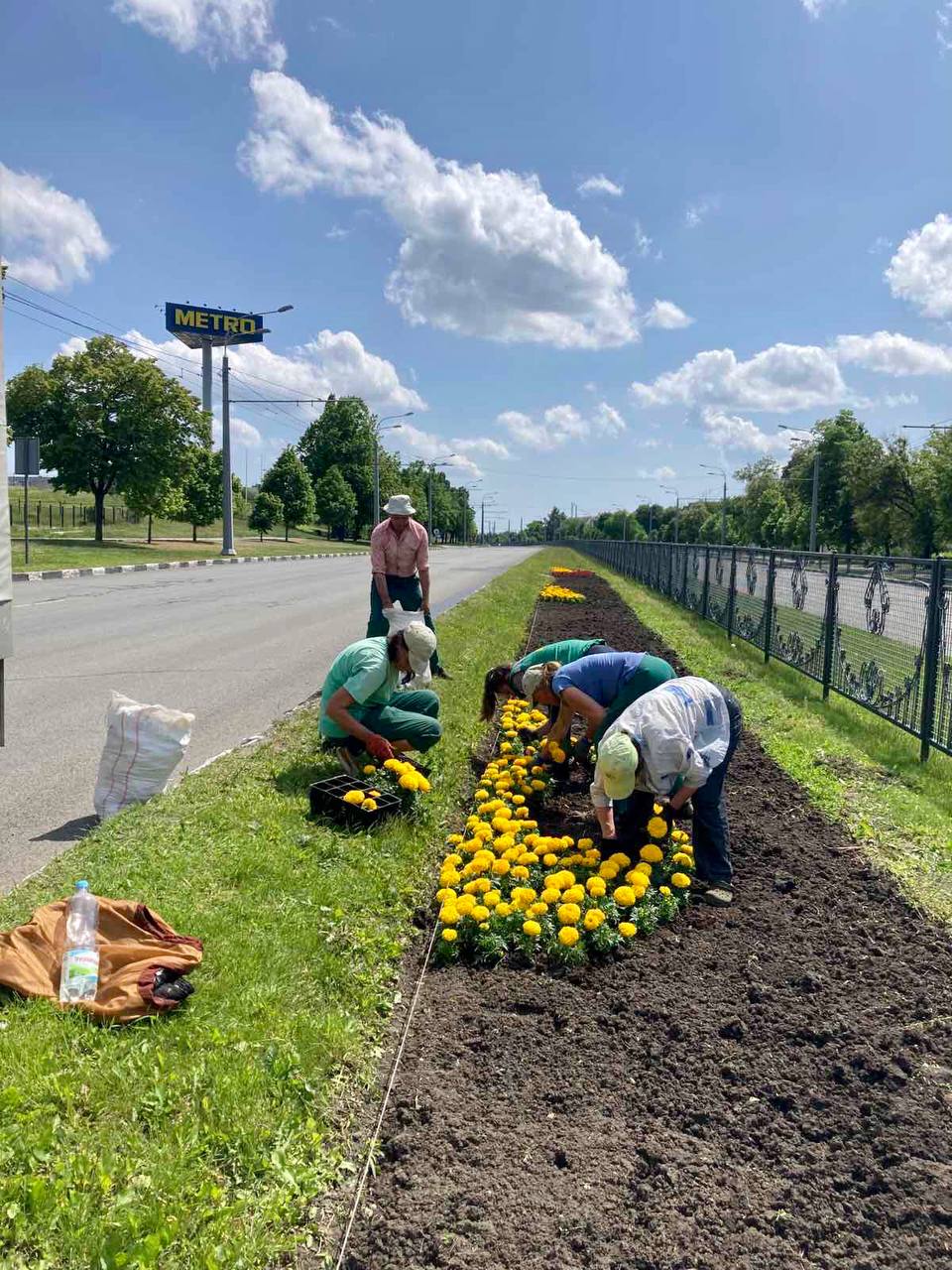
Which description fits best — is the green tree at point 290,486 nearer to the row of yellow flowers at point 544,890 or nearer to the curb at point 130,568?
the curb at point 130,568

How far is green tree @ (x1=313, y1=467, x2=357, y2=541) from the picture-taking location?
7762 centimetres

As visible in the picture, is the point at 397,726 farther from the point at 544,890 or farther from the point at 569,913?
the point at 569,913

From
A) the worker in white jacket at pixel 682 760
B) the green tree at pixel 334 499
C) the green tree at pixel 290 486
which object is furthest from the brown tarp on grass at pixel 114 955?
the green tree at pixel 334 499

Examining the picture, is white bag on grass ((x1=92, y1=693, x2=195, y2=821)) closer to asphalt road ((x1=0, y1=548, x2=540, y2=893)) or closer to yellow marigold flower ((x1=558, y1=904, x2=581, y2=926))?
asphalt road ((x1=0, y1=548, x2=540, y2=893))

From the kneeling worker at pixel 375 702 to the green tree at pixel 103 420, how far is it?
3516 cm

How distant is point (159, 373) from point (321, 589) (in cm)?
2263

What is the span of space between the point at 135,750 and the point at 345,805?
1271 millimetres

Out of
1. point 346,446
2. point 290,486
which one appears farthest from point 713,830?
point 346,446

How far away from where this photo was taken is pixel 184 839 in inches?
178

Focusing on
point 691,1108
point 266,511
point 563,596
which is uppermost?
point 266,511

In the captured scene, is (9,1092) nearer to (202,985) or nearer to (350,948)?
(202,985)

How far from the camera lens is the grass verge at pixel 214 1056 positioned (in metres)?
2.17

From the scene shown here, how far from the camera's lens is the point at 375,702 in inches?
231

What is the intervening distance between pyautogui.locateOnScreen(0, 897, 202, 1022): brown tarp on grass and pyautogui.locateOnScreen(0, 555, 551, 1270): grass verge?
0.24 ft
